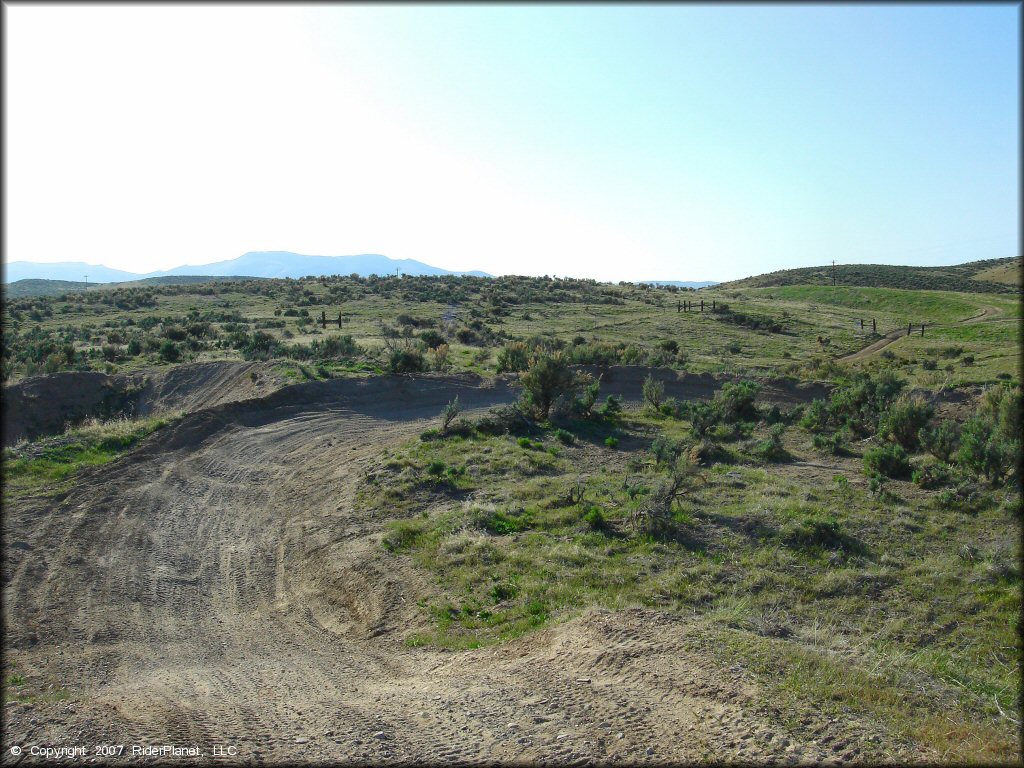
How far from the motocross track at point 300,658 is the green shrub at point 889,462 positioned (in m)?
9.16

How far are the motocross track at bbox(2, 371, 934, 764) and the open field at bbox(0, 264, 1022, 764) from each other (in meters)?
0.04

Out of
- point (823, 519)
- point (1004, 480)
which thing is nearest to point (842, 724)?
point (823, 519)

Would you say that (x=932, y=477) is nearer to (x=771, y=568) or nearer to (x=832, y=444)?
(x=832, y=444)

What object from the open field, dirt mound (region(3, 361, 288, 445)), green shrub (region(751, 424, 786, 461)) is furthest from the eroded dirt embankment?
green shrub (region(751, 424, 786, 461))

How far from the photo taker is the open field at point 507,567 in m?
5.45

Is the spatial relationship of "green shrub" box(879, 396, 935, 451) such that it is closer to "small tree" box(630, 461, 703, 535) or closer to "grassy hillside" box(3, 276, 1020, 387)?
"small tree" box(630, 461, 703, 535)

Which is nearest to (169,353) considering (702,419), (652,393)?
(652,393)

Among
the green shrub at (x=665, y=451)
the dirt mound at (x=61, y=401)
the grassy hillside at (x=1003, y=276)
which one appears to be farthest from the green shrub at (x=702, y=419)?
the grassy hillside at (x=1003, y=276)

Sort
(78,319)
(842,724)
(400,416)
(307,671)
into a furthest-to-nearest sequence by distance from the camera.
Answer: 1. (78,319)
2. (400,416)
3. (307,671)
4. (842,724)

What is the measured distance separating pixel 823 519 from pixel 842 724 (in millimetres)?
6264

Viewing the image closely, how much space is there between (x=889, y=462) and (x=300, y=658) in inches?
515

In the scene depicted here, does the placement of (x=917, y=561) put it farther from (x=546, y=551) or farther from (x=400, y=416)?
(x=400, y=416)

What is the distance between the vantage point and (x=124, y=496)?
12078 mm

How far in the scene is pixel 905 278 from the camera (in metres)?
93.6
